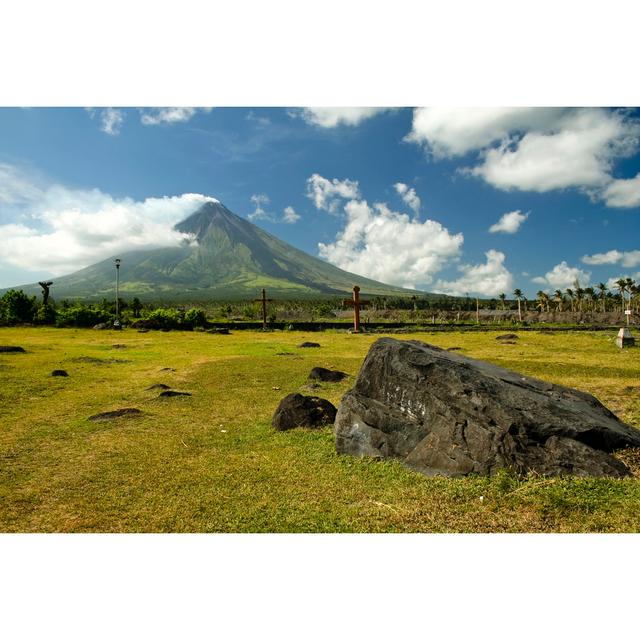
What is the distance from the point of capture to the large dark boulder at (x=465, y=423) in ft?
21.8

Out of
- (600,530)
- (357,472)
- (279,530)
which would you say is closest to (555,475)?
(600,530)

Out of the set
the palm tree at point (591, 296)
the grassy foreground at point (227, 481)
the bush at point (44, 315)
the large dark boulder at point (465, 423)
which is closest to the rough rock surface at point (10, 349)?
the grassy foreground at point (227, 481)

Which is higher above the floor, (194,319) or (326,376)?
(194,319)

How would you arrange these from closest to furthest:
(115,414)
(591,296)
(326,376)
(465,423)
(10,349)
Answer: (465,423)
(115,414)
(326,376)
(10,349)
(591,296)

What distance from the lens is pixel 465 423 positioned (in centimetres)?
700

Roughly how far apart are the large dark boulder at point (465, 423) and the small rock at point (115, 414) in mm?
6310

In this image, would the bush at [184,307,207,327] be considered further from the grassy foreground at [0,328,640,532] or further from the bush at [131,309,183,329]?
the grassy foreground at [0,328,640,532]

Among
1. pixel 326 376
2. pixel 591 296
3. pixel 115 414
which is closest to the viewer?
pixel 115 414

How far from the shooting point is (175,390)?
15.2 m

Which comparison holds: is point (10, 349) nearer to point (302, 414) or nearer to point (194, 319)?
point (302, 414)

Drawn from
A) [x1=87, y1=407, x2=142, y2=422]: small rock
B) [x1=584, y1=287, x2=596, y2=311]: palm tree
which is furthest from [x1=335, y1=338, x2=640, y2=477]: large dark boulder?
[x1=584, y1=287, x2=596, y2=311]: palm tree

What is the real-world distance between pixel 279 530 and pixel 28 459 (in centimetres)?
582

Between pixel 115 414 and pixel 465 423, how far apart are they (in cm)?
903

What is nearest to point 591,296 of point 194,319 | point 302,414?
point 194,319
